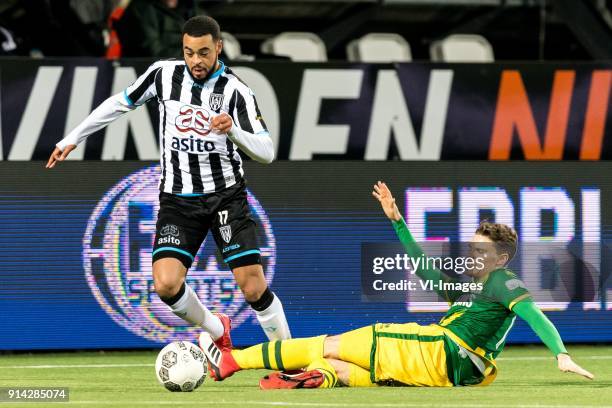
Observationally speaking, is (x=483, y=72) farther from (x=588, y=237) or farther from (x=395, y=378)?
(x=395, y=378)

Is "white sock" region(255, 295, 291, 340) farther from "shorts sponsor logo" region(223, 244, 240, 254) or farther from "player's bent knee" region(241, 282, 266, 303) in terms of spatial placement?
"shorts sponsor logo" region(223, 244, 240, 254)

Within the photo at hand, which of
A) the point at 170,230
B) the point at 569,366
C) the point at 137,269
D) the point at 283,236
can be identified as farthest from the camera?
the point at 283,236

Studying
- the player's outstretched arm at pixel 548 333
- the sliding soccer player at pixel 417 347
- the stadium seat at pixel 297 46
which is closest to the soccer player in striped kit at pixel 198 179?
the sliding soccer player at pixel 417 347

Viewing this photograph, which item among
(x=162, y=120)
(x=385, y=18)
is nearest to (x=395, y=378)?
(x=162, y=120)

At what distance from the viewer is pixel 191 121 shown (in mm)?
8586

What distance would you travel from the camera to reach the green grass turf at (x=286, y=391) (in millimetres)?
7305

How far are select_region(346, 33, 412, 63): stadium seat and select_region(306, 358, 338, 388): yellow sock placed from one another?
7318mm

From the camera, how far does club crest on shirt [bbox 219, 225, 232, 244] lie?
858cm

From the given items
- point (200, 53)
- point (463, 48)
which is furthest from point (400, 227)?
point (463, 48)

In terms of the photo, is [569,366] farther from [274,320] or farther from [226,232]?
[226,232]

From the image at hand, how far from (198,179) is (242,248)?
46 cm

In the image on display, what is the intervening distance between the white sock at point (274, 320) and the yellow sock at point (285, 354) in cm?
74

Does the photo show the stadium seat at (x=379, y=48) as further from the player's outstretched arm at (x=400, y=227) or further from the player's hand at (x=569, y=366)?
the player's hand at (x=569, y=366)

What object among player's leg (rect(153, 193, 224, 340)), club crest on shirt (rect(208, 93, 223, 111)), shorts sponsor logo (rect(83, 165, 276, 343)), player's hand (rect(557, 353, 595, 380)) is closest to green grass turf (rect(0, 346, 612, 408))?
player's hand (rect(557, 353, 595, 380))
